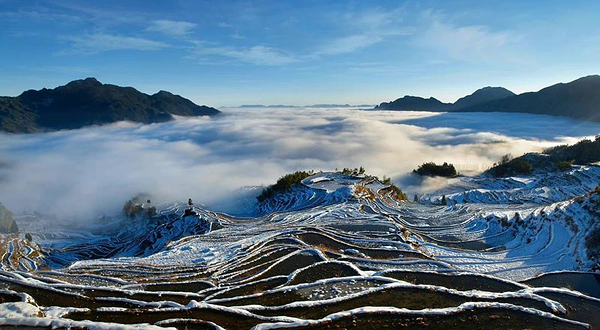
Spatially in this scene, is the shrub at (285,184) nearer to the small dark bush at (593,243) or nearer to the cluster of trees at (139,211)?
the cluster of trees at (139,211)

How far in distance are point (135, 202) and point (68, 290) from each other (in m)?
162

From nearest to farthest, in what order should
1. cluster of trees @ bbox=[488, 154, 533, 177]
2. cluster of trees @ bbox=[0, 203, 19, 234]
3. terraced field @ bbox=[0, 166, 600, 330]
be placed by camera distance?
terraced field @ bbox=[0, 166, 600, 330] < cluster of trees @ bbox=[0, 203, 19, 234] < cluster of trees @ bbox=[488, 154, 533, 177]

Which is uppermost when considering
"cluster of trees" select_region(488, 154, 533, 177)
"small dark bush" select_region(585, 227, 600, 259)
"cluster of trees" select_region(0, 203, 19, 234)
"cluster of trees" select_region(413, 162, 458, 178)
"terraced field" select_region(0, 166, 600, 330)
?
"small dark bush" select_region(585, 227, 600, 259)

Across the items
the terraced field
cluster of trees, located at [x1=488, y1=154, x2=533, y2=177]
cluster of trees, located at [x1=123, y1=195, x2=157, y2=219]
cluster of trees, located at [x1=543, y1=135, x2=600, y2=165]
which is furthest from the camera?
cluster of trees, located at [x1=123, y1=195, x2=157, y2=219]

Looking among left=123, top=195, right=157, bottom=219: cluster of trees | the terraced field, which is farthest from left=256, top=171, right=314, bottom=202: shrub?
left=123, top=195, right=157, bottom=219: cluster of trees

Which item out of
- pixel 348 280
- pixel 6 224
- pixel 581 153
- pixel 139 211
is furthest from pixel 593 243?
pixel 139 211

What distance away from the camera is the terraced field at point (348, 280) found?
63.5 ft

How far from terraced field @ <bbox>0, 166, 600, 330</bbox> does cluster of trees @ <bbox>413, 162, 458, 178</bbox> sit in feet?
326

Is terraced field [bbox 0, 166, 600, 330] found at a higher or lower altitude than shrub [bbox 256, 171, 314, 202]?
higher

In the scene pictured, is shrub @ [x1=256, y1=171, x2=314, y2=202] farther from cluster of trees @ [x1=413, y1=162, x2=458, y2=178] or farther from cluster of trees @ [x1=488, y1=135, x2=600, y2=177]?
cluster of trees @ [x1=488, y1=135, x2=600, y2=177]

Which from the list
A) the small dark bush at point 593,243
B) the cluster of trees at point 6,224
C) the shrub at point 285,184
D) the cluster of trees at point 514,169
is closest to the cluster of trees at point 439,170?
the cluster of trees at point 514,169

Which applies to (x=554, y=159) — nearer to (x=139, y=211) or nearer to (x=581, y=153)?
(x=581, y=153)

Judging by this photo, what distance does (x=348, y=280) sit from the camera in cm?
2495

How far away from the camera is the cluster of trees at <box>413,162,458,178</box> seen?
142250 mm
